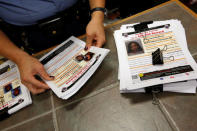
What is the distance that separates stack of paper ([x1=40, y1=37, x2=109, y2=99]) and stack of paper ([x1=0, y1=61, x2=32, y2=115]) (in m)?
0.13

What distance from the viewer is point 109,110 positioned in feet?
1.57

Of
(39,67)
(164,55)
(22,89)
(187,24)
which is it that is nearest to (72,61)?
(39,67)

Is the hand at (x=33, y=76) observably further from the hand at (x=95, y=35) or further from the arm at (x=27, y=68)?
the hand at (x=95, y=35)

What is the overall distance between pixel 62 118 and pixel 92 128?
123 millimetres

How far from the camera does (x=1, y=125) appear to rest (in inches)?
21.3

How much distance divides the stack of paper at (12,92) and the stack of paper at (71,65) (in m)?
0.13

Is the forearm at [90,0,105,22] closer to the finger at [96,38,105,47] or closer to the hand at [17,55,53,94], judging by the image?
the finger at [96,38,105,47]

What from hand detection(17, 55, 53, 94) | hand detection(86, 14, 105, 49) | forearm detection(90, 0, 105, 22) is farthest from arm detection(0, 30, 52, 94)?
forearm detection(90, 0, 105, 22)

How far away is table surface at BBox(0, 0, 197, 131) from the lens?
0.43 meters

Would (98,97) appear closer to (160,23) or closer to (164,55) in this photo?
(164,55)

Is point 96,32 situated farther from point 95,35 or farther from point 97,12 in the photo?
point 97,12

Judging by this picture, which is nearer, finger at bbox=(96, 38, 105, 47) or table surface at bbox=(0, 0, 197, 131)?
table surface at bbox=(0, 0, 197, 131)

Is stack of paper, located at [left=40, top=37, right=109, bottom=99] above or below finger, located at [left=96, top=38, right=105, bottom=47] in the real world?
below

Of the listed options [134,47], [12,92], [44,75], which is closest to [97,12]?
A: [134,47]
